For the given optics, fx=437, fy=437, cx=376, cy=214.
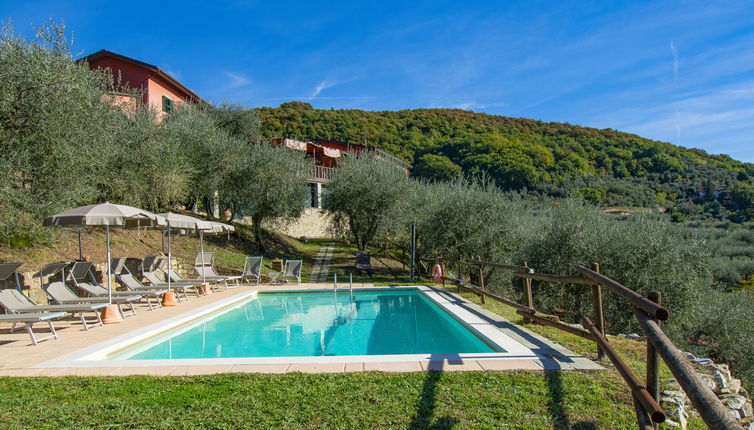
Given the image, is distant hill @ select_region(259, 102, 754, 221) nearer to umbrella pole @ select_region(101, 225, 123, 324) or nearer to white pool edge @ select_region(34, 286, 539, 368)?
white pool edge @ select_region(34, 286, 539, 368)

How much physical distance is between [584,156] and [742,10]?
36.2m

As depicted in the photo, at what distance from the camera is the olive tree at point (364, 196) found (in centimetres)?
1875

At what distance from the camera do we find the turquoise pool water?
704 centimetres

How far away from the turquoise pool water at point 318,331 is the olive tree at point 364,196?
22.3ft

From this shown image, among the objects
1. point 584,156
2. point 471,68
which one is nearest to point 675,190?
point 584,156

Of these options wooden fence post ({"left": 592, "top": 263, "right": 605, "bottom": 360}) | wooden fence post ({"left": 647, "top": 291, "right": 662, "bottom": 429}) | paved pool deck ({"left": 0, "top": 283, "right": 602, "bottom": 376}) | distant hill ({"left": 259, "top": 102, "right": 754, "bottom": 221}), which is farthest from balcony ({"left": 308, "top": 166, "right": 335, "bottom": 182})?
wooden fence post ({"left": 647, "top": 291, "right": 662, "bottom": 429})

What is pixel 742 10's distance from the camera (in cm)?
1327

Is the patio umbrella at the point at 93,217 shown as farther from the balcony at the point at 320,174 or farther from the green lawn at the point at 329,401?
the balcony at the point at 320,174

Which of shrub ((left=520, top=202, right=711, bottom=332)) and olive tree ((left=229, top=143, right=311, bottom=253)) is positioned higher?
olive tree ((left=229, top=143, right=311, bottom=253))

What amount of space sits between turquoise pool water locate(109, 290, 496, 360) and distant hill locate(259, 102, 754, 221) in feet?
88.5

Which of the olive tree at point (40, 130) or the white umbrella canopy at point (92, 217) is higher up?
the olive tree at point (40, 130)

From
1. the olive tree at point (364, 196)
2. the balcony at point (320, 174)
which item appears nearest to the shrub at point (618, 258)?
the olive tree at point (364, 196)

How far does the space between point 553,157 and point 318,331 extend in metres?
43.2

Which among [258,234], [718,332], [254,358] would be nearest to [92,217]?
[254,358]
